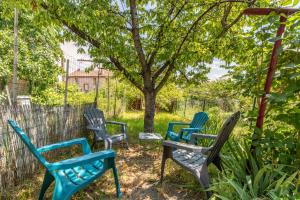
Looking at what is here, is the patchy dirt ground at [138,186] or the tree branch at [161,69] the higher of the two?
the tree branch at [161,69]

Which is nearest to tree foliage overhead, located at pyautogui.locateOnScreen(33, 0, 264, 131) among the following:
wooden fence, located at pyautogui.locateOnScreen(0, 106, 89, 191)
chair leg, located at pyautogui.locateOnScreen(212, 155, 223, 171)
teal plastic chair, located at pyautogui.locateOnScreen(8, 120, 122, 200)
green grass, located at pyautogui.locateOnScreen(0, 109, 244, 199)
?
wooden fence, located at pyautogui.locateOnScreen(0, 106, 89, 191)

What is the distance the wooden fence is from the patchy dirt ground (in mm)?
178

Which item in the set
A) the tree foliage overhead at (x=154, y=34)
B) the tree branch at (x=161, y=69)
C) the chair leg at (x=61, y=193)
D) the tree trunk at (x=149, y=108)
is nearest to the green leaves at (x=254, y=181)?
the chair leg at (x=61, y=193)

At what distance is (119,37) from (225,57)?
7.96ft

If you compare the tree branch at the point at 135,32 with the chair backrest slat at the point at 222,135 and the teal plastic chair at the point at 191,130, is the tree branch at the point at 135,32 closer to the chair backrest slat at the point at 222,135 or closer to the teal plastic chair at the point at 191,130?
the teal plastic chair at the point at 191,130

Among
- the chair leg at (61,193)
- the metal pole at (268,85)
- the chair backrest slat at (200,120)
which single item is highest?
the metal pole at (268,85)

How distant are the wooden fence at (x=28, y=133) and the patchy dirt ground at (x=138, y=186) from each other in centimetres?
18

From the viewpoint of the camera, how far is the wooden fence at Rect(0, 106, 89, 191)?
244 cm

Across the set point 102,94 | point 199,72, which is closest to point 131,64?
point 199,72

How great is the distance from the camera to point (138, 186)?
9.07 ft

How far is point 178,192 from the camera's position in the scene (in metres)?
2.62

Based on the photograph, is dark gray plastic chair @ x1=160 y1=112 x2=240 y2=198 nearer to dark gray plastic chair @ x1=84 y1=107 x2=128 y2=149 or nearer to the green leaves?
the green leaves

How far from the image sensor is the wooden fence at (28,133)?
2.44m

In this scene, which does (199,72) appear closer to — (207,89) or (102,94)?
(102,94)
